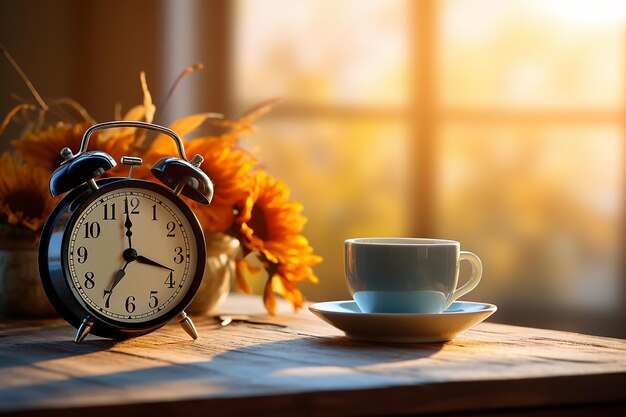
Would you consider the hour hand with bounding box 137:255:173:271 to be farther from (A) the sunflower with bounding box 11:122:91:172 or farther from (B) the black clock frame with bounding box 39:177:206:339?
(A) the sunflower with bounding box 11:122:91:172

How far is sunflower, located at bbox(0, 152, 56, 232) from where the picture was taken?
1.30 meters

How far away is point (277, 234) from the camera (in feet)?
4.17

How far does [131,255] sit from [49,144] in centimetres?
31

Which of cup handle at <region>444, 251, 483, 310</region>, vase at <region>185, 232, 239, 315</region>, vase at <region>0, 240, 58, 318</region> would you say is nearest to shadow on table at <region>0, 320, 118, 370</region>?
vase at <region>0, 240, 58, 318</region>

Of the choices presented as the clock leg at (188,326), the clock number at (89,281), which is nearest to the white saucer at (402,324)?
the clock leg at (188,326)

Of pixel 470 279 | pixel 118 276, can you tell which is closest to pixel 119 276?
pixel 118 276

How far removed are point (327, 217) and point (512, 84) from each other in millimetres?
734

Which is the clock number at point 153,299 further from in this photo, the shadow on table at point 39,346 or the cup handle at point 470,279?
the cup handle at point 470,279

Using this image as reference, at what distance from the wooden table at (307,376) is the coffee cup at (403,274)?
0.19 feet

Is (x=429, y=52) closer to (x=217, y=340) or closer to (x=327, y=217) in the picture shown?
(x=327, y=217)

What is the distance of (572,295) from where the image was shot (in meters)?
3.00

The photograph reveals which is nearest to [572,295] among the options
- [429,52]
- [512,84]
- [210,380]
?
[512,84]

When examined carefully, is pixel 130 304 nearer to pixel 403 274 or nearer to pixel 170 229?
pixel 170 229

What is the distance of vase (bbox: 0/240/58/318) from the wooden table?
8.2 inches
